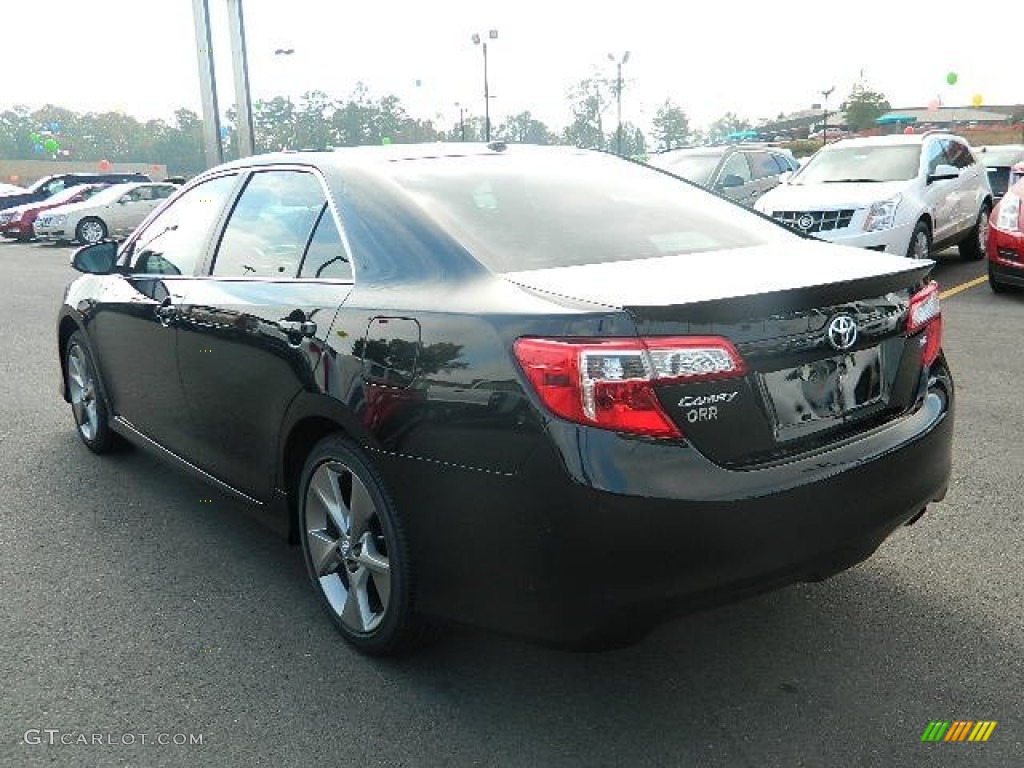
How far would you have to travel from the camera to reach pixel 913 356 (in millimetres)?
2764

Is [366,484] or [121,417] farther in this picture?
[121,417]

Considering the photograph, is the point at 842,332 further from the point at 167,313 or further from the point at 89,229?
the point at 89,229

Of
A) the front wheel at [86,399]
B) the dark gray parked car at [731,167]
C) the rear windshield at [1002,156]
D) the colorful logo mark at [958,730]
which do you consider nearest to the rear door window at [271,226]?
the front wheel at [86,399]

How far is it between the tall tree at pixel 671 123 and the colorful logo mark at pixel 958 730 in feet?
405

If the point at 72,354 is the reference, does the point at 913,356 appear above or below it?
above

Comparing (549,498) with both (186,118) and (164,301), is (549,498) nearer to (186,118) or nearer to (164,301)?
(164,301)

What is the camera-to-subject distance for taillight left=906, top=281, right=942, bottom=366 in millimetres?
2760

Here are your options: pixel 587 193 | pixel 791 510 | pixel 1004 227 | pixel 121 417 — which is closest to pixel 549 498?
pixel 791 510

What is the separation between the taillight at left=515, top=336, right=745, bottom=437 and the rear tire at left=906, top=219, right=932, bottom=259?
8806 mm

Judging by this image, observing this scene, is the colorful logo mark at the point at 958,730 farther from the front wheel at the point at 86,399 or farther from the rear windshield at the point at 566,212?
the front wheel at the point at 86,399

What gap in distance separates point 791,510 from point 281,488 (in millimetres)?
1736

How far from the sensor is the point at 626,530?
219 cm

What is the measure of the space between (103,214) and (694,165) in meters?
16.0

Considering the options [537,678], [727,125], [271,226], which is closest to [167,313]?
[271,226]
